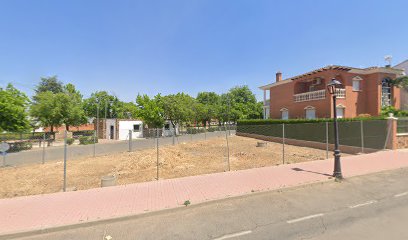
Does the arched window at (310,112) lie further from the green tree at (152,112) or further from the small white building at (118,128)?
the small white building at (118,128)

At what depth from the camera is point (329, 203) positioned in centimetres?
609

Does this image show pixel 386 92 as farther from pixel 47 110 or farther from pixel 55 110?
pixel 47 110

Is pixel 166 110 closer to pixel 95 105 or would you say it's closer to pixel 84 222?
pixel 95 105

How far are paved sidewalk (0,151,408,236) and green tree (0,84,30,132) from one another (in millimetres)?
19230

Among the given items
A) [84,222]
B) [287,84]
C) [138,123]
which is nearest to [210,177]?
[84,222]

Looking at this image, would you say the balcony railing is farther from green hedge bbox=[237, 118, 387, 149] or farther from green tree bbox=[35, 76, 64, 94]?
green tree bbox=[35, 76, 64, 94]

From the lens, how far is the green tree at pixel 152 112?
40.1 m

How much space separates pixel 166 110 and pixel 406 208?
3857cm

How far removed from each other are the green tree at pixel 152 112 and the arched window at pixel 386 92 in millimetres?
32790

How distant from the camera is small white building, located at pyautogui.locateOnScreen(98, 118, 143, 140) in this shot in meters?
38.7

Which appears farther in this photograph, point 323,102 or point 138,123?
point 138,123

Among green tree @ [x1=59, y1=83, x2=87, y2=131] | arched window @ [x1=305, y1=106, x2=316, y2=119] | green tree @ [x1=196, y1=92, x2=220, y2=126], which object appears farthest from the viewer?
green tree @ [x1=196, y1=92, x2=220, y2=126]

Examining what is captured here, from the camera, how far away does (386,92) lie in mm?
23797

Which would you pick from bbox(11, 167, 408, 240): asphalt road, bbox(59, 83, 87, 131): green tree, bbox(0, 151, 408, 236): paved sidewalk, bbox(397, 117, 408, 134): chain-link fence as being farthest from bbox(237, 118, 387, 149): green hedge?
bbox(59, 83, 87, 131): green tree
